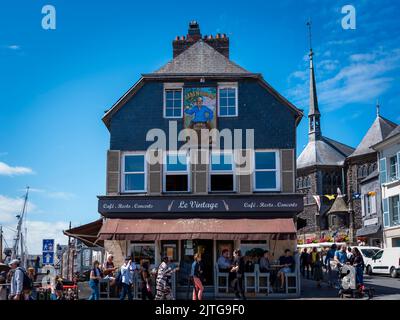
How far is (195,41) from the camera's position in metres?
28.4

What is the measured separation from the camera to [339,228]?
7619cm

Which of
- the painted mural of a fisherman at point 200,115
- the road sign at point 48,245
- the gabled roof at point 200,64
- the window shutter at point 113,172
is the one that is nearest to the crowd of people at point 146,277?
the window shutter at point 113,172

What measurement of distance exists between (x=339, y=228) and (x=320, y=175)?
1483 centimetres

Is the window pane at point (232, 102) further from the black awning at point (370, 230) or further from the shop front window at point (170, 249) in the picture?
the black awning at point (370, 230)

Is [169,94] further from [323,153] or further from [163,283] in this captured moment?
[323,153]

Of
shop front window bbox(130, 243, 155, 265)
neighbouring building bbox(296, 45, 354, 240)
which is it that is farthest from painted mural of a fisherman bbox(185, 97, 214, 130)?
neighbouring building bbox(296, 45, 354, 240)

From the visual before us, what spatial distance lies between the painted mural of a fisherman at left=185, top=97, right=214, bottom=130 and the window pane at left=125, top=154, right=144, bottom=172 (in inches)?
98.2

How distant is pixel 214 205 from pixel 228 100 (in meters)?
4.59

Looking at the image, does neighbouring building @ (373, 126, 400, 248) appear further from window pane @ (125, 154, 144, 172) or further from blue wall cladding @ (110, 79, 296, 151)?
window pane @ (125, 154, 144, 172)

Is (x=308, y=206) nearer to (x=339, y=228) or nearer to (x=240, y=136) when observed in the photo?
(x=339, y=228)

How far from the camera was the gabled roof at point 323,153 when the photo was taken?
3600 inches

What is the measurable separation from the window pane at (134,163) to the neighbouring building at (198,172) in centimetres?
4

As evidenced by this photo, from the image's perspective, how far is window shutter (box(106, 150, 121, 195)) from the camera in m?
23.8
